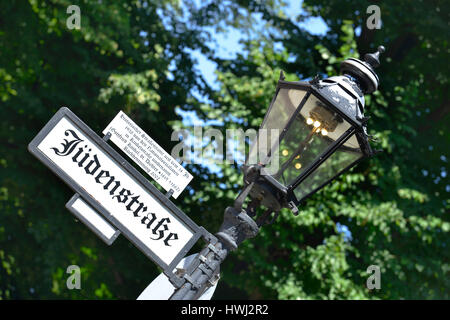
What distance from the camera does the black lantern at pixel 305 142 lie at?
122 inches

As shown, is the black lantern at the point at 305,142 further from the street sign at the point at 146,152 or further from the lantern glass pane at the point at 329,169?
the street sign at the point at 146,152

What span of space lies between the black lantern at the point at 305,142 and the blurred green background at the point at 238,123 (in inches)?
170

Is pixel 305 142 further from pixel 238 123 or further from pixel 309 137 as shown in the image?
pixel 238 123

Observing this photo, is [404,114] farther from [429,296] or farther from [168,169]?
[168,169]

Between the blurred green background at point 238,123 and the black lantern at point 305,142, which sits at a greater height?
the blurred green background at point 238,123

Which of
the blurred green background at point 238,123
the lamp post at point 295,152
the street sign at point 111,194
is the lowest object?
the street sign at point 111,194

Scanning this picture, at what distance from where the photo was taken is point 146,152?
295cm

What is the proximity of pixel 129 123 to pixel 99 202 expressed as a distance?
0.48 meters

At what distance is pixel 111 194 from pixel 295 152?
113 centimetres

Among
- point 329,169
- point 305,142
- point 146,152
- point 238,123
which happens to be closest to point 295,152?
point 305,142

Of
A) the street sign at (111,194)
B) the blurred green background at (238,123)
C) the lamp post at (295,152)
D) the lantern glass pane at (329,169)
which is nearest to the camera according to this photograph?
the street sign at (111,194)

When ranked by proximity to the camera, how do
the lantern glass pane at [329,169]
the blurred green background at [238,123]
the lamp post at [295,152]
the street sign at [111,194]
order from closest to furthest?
1. the street sign at [111,194]
2. the lamp post at [295,152]
3. the lantern glass pane at [329,169]
4. the blurred green background at [238,123]


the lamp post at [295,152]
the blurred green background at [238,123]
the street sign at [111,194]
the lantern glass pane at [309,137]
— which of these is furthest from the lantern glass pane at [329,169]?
the blurred green background at [238,123]
